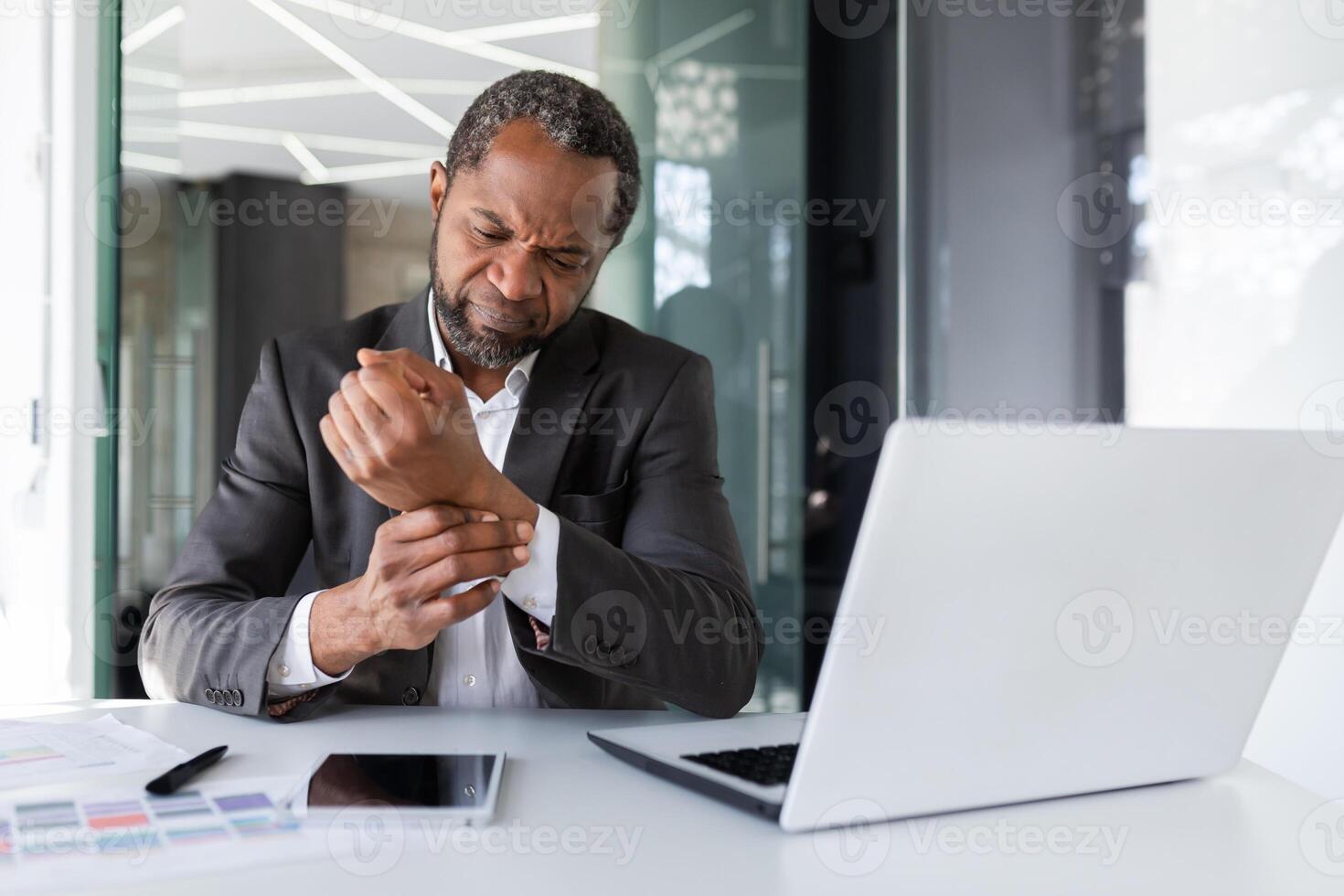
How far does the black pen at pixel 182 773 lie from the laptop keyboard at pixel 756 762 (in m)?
0.42

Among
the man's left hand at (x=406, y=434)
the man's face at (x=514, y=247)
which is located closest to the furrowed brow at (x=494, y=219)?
the man's face at (x=514, y=247)

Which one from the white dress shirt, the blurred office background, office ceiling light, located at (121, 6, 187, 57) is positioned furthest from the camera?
office ceiling light, located at (121, 6, 187, 57)

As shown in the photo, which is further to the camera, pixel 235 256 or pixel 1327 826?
pixel 235 256

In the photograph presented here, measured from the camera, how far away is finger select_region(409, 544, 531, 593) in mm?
1195

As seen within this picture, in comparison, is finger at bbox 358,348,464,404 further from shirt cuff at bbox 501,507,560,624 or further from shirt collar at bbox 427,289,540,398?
shirt collar at bbox 427,289,540,398

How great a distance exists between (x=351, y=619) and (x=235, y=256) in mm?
2235

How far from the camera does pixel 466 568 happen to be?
120 centimetres

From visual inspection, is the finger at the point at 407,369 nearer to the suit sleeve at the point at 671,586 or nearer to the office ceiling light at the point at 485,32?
the suit sleeve at the point at 671,586

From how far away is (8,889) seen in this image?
0.71 meters

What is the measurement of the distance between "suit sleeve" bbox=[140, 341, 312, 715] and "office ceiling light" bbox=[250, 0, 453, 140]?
1.48m

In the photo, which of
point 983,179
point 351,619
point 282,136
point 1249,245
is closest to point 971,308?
point 983,179

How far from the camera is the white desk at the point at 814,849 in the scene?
75 centimetres

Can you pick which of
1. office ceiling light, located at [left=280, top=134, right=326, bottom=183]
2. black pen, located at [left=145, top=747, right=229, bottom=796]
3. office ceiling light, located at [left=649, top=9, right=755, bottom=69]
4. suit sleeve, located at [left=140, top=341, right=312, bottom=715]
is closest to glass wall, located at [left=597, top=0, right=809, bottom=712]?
office ceiling light, located at [left=649, top=9, right=755, bottom=69]

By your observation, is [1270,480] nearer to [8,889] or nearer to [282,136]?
[8,889]
